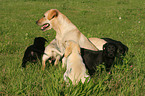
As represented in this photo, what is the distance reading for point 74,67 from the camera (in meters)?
3.33

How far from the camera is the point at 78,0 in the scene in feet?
82.0

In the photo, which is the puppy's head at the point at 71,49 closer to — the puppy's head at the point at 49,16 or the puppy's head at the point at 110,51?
the puppy's head at the point at 110,51

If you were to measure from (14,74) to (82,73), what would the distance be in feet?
5.58

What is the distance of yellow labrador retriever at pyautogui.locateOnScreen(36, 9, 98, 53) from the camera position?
4.86 m

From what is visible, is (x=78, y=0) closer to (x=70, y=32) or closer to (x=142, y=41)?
(x=142, y=41)

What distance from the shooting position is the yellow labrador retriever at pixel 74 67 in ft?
10.6

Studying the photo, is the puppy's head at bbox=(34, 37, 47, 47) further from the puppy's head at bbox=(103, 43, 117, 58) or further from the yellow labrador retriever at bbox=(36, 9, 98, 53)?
the puppy's head at bbox=(103, 43, 117, 58)

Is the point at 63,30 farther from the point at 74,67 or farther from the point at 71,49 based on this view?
the point at 74,67

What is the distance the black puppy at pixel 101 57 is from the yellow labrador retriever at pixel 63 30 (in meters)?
0.68

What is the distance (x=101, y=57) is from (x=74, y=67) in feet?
3.42

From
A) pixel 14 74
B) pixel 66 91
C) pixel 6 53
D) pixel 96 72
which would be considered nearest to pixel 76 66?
pixel 66 91

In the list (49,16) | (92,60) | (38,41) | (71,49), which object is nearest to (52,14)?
(49,16)

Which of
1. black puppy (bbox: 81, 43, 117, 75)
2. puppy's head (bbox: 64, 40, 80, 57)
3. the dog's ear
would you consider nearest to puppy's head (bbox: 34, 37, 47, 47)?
the dog's ear

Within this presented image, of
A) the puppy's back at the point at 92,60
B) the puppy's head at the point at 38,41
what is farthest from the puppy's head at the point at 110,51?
the puppy's head at the point at 38,41
